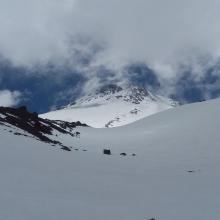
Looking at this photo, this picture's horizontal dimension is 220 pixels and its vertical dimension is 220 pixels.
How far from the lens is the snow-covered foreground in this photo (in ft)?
54.5

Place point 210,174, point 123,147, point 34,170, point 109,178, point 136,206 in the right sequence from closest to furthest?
point 136,206 → point 34,170 → point 109,178 → point 210,174 → point 123,147

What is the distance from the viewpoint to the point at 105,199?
1944cm

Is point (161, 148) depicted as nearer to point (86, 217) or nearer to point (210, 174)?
point (210, 174)

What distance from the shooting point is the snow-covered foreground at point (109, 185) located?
1661 centimetres

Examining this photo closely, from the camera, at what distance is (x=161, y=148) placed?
149 feet

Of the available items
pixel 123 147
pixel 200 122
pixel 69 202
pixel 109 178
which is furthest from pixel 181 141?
pixel 69 202

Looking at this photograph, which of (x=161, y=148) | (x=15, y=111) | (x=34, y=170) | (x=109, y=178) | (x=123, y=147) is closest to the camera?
(x=34, y=170)

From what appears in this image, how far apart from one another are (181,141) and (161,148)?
151 inches

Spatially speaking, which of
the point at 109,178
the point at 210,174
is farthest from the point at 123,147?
the point at 109,178

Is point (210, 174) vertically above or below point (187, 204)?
above

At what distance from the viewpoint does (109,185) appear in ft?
75.3

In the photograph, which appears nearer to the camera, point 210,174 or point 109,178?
point 109,178

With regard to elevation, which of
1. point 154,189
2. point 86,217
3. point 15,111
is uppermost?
point 15,111

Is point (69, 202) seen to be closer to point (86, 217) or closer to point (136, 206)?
point (86, 217)
